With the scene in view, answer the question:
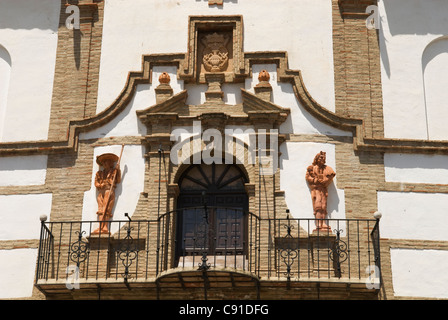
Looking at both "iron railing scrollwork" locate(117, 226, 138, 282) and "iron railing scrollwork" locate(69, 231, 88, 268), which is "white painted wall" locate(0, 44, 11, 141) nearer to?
"iron railing scrollwork" locate(69, 231, 88, 268)

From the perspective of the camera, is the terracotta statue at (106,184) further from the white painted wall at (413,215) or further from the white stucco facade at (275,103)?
the white painted wall at (413,215)

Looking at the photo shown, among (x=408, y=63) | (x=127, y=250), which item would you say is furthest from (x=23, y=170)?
(x=408, y=63)

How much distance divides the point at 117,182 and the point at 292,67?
3.84 metres

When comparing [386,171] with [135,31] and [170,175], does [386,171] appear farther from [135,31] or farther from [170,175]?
[135,31]

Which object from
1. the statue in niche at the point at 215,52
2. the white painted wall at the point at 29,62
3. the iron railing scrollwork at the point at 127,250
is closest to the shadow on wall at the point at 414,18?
the statue in niche at the point at 215,52

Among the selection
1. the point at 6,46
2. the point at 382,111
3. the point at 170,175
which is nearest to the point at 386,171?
the point at 382,111

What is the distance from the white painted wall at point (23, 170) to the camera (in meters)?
18.7

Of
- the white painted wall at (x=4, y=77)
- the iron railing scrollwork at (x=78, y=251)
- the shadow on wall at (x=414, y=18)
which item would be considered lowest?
the iron railing scrollwork at (x=78, y=251)

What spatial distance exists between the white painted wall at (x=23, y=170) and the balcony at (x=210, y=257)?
961 millimetres

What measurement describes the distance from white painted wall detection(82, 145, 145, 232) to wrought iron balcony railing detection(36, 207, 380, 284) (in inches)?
9.9

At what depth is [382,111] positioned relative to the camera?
747 inches

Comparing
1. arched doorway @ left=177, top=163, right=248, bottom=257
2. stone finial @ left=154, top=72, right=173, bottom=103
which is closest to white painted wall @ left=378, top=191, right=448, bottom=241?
arched doorway @ left=177, top=163, right=248, bottom=257

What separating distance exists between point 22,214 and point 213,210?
132 inches
